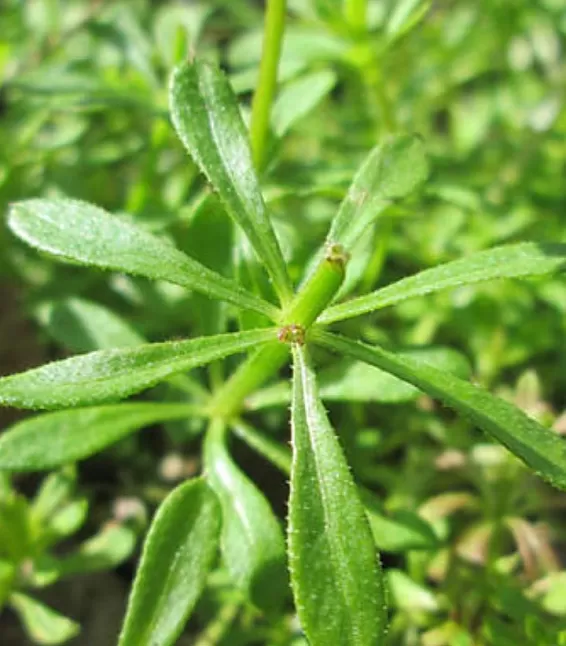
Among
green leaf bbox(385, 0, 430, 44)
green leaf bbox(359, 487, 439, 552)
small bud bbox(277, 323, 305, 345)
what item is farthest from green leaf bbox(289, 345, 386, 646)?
green leaf bbox(385, 0, 430, 44)

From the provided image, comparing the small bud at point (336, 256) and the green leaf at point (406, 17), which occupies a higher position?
the green leaf at point (406, 17)

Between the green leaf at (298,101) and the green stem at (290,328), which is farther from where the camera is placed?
the green leaf at (298,101)

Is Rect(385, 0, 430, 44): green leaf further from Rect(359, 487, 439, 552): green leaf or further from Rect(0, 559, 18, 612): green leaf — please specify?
Result: Rect(0, 559, 18, 612): green leaf

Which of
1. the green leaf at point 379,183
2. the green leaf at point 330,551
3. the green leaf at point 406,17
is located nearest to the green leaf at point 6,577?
the green leaf at point 330,551

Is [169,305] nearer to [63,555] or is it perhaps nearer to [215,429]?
[215,429]

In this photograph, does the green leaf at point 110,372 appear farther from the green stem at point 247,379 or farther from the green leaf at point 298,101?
the green leaf at point 298,101

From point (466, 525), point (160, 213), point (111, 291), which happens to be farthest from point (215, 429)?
point (111, 291)

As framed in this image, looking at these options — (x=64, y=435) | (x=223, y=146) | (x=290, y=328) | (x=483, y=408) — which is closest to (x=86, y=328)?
(x=64, y=435)

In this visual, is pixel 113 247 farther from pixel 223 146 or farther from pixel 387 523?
pixel 387 523
